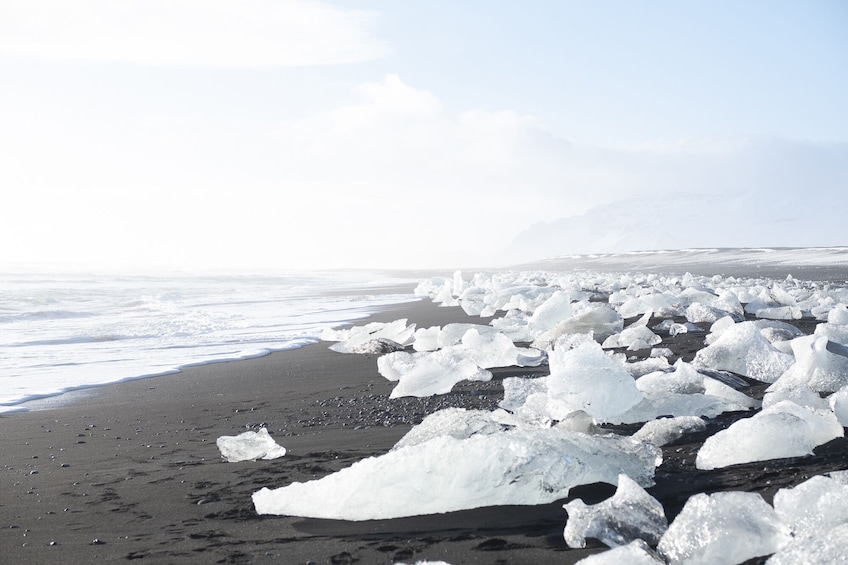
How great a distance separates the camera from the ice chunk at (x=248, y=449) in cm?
288

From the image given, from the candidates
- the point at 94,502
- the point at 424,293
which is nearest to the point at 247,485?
the point at 94,502

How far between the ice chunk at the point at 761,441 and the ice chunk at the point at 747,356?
1.51 meters

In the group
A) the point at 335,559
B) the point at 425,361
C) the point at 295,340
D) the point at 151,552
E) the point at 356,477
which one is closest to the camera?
the point at 335,559

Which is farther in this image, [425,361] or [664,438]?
[425,361]

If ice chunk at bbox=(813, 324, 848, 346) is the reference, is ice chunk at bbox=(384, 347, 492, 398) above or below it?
below

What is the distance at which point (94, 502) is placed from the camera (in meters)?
2.46

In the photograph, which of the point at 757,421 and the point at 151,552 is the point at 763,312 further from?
the point at 151,552

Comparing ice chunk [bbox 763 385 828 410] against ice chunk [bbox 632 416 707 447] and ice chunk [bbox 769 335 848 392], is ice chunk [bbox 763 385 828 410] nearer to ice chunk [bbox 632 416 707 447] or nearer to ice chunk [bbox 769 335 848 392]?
ice chunk [bbox 632 416 707 447]

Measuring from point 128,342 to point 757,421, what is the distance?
7.52 m

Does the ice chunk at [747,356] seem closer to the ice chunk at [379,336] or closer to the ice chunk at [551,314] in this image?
the ice chunk at [551,314]

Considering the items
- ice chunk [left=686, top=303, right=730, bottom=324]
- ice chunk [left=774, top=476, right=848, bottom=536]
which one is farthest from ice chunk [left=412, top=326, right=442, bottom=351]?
ice chunk [left=774, top=476, right=848, bottom=536]

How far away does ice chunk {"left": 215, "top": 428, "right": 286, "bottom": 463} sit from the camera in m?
2.88

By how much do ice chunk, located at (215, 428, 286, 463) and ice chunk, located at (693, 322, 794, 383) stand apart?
2.43m

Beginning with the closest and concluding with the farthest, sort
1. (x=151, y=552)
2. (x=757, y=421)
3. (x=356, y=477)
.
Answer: (x=151, y=552) → (x=356, y=477) → (x=757, y=421)
